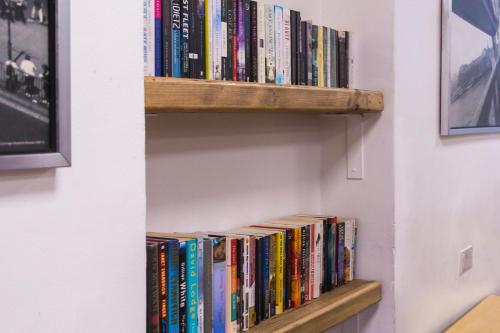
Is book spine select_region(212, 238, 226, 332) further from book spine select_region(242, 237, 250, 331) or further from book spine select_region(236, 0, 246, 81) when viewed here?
book spine select_region(236, 0, 246, 81)

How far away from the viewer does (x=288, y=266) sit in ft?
5.26

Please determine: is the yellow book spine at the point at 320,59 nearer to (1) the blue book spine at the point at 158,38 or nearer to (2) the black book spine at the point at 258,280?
(2) the black book spine at the point at 258,280

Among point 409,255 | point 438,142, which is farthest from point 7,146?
point 438,142

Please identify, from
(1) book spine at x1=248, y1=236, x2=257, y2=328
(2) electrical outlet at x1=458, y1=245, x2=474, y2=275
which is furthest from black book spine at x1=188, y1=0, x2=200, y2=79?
(2) electrical outlet at x1=458, y1=245, x2=474, y2=275

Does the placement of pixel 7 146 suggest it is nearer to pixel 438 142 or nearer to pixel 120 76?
pixel 120 76

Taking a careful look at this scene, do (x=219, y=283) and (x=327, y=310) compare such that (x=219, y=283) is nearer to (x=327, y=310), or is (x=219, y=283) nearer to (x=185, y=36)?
(x=327, y=310)

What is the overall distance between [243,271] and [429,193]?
0.90 metres

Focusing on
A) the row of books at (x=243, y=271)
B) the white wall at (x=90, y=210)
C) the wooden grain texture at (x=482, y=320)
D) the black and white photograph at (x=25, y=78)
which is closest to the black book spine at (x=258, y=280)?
the row of books at (x=243, y=271)

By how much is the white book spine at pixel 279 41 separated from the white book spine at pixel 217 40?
0.21m

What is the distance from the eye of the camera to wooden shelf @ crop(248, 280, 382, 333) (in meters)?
1.49

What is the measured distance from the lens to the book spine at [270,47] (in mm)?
1475

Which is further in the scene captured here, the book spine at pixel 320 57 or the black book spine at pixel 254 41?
the book spine at pixel 320 57

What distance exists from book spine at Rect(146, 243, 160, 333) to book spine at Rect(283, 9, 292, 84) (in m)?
0.57

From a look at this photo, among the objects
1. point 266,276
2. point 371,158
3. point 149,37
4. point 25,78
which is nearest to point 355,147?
point 371,158
